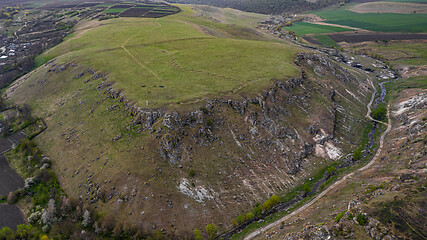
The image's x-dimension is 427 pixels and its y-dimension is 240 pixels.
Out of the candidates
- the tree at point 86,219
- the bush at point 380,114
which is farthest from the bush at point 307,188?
the tree at point 86,219

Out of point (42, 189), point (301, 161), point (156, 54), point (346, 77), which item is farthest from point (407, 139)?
point (42, 189)

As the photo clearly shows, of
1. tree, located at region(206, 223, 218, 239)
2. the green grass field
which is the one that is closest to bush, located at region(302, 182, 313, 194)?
tree, located at region(206, 223, 218, 239)

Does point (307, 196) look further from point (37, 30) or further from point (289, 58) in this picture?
point (37, 30)

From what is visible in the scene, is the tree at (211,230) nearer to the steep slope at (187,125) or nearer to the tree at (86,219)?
the steep slope at (187,125)

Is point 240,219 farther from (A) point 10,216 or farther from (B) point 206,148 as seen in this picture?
(A) point 10,216

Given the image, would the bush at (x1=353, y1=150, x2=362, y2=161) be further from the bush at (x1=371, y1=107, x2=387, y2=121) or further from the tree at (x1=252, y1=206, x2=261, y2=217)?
the tree at (x1=252, y1=206, x2=261, y2=217)

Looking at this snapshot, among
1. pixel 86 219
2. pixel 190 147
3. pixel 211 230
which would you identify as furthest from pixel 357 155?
pixel 86 219
